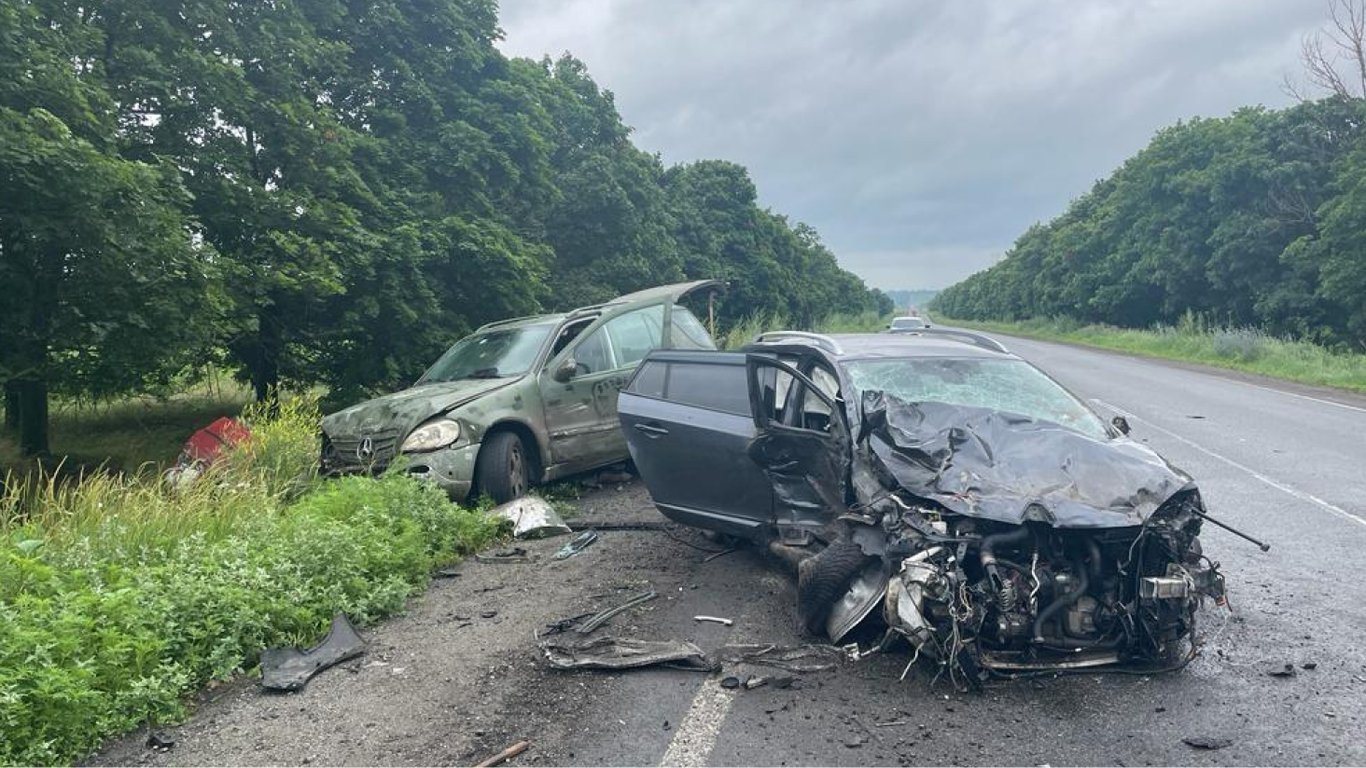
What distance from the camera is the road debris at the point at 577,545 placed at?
671cm

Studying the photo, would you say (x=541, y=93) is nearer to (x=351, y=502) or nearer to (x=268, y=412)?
(x=268, y=412)

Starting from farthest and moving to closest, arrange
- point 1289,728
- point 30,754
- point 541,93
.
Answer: point 541,93, point 1289,728, point 30,754

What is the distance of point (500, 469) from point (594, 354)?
1.88 metres

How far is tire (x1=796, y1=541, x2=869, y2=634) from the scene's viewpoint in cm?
455

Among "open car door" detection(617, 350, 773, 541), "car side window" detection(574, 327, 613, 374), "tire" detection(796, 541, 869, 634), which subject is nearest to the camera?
"tire" detection(796, 541, 869, 634)

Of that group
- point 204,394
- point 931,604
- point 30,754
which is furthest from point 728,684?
point 204,394

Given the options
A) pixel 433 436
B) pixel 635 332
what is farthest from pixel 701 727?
pixel 635 332

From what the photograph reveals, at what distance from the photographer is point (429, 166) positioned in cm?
1544

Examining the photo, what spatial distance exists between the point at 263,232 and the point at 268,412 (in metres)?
3.33

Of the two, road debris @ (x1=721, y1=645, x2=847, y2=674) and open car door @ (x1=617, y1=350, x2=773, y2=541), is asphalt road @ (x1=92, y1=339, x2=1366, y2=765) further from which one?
open car door @ (x1=617, y1=350, x2=773, y2=541)

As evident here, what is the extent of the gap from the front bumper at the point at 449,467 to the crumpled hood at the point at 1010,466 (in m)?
3.93

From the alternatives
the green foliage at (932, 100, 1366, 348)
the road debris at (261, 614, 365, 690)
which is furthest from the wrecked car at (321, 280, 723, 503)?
the green foliage at (932, 100, 1366, 348)

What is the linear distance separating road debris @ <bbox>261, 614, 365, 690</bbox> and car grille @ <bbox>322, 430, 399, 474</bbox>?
2.86m

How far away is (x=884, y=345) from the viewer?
6.45 metres
